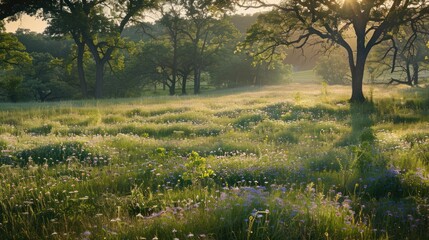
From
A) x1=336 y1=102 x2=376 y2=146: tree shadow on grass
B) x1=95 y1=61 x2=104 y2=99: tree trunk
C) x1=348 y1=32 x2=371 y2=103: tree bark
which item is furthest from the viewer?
x1=95 y1=61 x2=104 y2=99: tree trunk

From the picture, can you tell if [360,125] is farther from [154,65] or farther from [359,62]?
[154,65]

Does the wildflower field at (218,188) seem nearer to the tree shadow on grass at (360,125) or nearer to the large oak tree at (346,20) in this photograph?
the tree shadow on grass at (360,125)

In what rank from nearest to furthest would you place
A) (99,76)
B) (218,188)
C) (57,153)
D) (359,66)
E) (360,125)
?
(218,188)
(57,153)
(360,125)
(359,66)
(99,76)

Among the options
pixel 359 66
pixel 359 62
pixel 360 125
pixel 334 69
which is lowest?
pixel 360 125

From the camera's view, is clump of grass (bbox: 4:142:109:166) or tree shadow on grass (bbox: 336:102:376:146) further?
tree shadow on grass (bbox: 336:102:376:146)

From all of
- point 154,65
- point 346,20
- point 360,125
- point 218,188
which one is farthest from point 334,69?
point 218,188

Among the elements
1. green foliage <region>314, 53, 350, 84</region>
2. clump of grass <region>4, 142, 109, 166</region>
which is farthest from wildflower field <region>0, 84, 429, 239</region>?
green foliage <region>314, 53, 350, 84</region>

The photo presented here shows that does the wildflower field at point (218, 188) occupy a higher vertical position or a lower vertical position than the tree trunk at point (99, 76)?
lower

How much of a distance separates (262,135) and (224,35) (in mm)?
38012

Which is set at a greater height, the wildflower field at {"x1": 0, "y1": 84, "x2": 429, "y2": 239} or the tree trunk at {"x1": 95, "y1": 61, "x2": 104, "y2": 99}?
the tree trunk at {"x1": 95, "y1": 61, "x2": 104, "y2": 99}

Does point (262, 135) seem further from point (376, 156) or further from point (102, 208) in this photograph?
point (102, 208)

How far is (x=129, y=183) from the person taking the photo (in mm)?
6820

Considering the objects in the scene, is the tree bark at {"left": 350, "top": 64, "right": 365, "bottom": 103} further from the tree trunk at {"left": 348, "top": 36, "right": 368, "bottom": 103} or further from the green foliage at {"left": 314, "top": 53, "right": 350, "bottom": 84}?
the green foliage at {"left": 314, "top": 53, "right": 350, "bottom": 84}

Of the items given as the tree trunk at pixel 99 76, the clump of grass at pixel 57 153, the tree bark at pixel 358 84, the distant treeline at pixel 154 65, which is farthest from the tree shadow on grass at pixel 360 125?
the distant treeline at pixel 154 65
